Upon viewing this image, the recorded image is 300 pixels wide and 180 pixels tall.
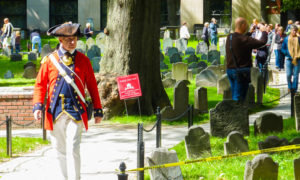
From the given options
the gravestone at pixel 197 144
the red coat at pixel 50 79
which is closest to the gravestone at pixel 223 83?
the gravestone at pixel 197 144

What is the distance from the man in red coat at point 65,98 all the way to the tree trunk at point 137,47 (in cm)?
738

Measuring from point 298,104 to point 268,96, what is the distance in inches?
256

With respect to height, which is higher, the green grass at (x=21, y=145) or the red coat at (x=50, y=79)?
the red coat at (x=50, y=79)

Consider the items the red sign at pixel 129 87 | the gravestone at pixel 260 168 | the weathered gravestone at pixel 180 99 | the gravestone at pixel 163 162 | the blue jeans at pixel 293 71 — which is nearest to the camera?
the gravestone at pixel 260 168

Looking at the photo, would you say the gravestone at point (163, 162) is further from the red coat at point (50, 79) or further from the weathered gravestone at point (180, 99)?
the weathered gravestone at point (180, 99)

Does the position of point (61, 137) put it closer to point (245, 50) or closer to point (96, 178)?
point (96, 178)

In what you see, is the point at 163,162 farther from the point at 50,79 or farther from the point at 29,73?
the point at 29,73

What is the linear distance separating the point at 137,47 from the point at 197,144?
6.04m

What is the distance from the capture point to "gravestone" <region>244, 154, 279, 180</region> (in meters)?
7.63

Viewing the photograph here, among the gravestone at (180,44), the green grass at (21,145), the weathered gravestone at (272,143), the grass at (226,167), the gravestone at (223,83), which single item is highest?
the gravestone at (180,44)

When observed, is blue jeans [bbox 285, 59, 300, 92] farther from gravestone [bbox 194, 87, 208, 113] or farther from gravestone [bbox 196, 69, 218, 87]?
gravestone [bbox 196, 69, 218, 87]

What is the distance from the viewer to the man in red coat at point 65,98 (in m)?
7.65

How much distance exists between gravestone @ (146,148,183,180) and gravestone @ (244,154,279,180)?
3.47 ft

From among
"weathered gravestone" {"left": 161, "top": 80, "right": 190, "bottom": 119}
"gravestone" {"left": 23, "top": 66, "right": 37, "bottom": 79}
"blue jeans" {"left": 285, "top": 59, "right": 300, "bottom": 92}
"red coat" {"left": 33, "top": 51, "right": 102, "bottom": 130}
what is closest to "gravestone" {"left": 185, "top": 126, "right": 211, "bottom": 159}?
"red coat" {"left": 33, "top": 51, "right": 102, "bottom": 130}
